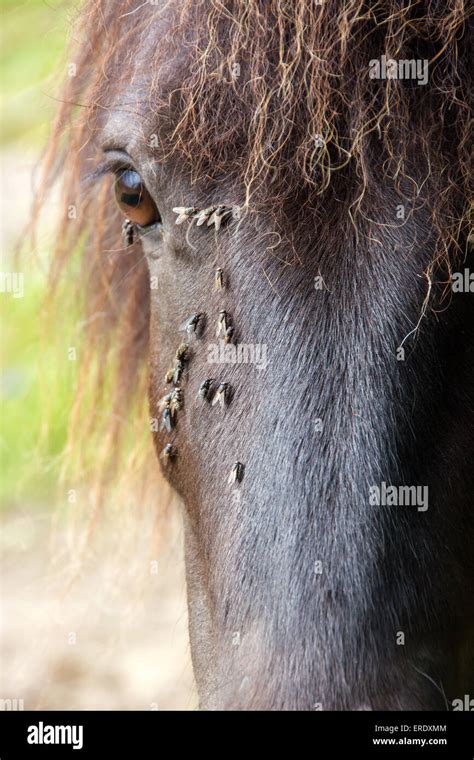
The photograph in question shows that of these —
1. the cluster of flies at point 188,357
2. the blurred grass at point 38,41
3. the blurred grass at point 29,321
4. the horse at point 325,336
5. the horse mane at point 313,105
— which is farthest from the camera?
the blurred grass at point 29,321

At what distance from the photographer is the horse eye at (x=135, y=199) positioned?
2287mm

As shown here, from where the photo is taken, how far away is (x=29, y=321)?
21.8 feet

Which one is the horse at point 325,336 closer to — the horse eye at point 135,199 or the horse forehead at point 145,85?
the horse forehead at point 145,85

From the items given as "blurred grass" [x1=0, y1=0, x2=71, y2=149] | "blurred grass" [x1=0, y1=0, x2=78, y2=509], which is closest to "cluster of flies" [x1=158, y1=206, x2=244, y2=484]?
"blurred grass" [x1=0, y1=0, x2=71, y2=149]

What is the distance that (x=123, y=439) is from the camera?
3490 mm

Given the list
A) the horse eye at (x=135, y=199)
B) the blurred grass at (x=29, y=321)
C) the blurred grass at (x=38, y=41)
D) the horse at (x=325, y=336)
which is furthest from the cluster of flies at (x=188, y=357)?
the blurred grass at (x=29, y=321)

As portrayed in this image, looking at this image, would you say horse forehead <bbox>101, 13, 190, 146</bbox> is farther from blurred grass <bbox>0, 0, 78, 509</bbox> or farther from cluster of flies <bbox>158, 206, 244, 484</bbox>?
blurred grass <bbox>0, 0, 78, 509</bbox>

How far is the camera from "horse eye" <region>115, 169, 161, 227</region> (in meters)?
2.29

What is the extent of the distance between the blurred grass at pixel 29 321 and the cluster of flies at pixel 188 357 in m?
1.19

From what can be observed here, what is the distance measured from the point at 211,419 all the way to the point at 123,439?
4.99 ft

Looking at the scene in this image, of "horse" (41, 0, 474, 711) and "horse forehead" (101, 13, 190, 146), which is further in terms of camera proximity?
"horse forehead" (101, 13, 190, 146)

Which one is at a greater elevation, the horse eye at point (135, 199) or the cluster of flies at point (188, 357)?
the horse eye at point (135, 199)

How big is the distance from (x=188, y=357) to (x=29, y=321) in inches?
185

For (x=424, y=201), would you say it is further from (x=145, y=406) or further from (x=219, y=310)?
→ (x=145, y=406)
